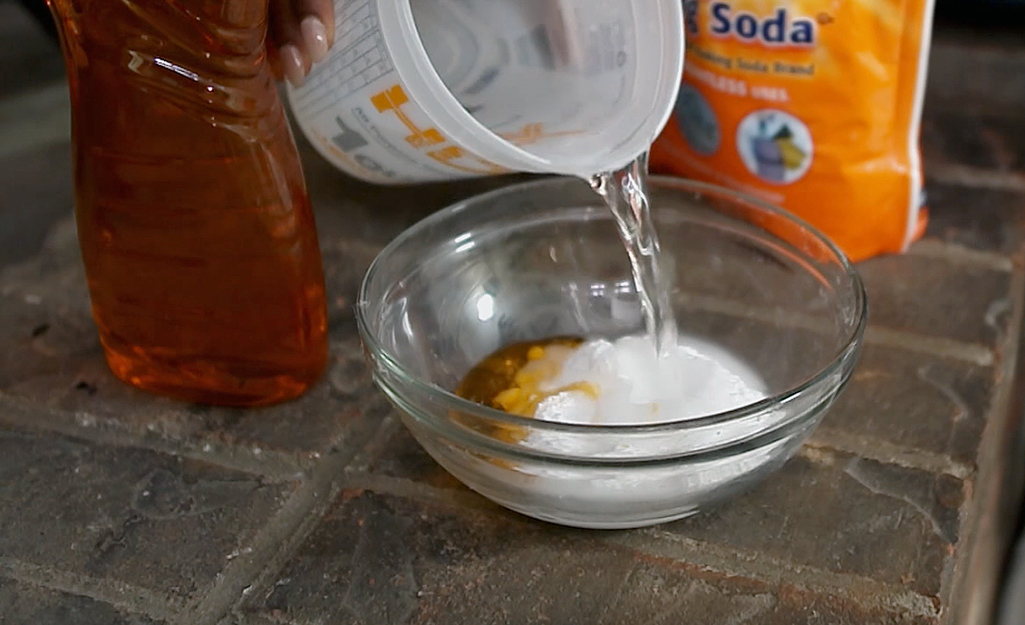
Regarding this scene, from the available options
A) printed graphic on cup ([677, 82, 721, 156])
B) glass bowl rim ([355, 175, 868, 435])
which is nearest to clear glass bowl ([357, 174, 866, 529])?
glass bowl rim ([355, 175, 868, 435])

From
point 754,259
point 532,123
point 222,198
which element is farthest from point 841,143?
point 222,198

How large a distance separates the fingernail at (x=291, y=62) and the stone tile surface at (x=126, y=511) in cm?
22

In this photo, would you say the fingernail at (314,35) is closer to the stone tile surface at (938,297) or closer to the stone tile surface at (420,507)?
the stone tile surface at (420,507)

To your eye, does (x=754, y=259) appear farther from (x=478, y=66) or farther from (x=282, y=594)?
(x=282, y=594)

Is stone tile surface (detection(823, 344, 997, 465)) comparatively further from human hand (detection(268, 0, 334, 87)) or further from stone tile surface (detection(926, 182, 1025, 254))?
human hand (detection(268, 0, 334, 87))

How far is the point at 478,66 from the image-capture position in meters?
0.61

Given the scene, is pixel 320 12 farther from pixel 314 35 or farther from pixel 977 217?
pixel 977 217

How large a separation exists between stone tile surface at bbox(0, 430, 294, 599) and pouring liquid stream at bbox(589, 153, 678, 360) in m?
0.24

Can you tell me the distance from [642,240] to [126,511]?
33 centimetres

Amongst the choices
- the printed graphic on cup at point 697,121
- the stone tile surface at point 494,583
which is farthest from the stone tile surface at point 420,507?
the printed graphic on cup at point 697,121

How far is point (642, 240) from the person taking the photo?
0.64 metres

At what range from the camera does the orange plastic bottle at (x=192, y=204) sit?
51cm

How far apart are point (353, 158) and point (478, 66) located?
0.37 ft

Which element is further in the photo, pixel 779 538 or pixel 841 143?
pixel 841 143
